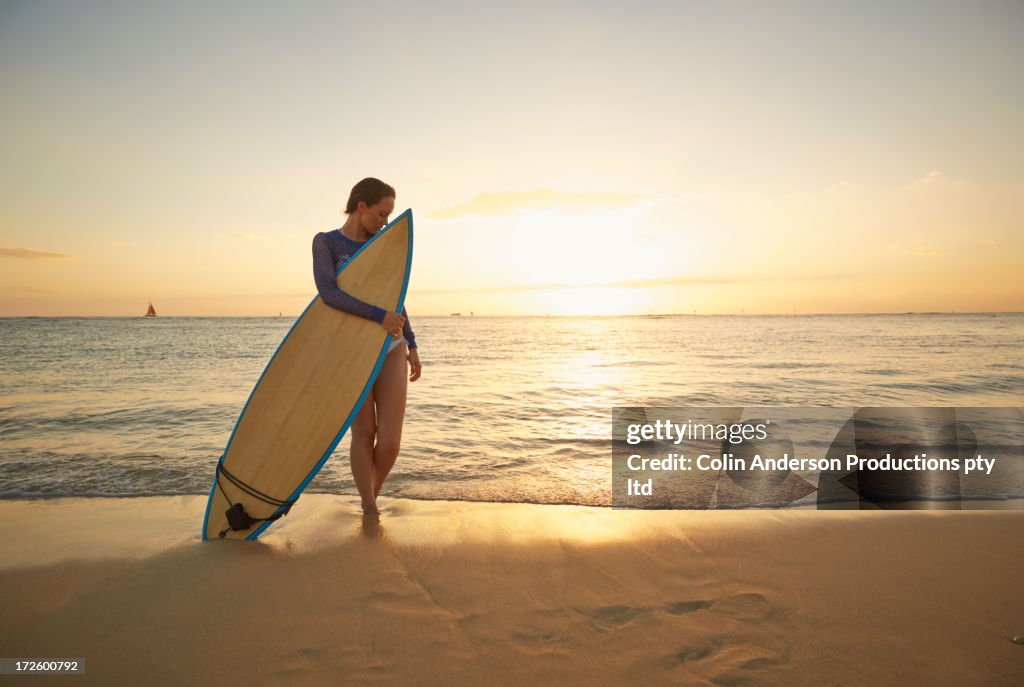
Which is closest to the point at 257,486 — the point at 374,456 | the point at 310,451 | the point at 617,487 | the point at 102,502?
the point at 310,451

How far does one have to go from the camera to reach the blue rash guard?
3137 mm

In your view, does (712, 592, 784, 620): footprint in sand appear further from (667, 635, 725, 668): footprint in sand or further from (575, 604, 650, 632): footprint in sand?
(575, 604, 650, 632): footprint in sand

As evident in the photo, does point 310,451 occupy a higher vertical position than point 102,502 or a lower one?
higher

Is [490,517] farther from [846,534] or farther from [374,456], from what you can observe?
[846,534]

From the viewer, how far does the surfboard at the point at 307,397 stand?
9.98 ft

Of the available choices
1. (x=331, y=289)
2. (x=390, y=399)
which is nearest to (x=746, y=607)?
(x=390, y=399)

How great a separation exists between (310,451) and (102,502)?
6.22 ft

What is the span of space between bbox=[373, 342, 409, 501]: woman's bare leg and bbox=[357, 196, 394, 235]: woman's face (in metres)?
0.75

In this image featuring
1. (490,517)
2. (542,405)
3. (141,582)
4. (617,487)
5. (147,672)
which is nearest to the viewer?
(147,672)

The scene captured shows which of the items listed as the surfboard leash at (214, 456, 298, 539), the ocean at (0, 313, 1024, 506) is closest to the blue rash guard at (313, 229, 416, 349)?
the surfboard leash at (214, 456, 298, 539)

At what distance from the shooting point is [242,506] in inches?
119

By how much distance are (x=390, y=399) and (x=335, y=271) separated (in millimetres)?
849

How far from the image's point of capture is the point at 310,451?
3.11 metres
